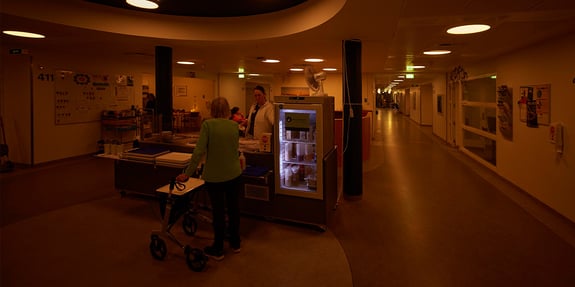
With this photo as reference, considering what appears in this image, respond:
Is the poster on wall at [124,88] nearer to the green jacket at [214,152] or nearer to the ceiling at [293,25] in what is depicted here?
the ceiling at [293,25]

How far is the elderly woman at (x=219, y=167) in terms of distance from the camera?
118 inches

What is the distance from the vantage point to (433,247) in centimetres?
337

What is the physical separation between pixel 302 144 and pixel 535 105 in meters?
3.70

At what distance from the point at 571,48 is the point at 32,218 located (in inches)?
279

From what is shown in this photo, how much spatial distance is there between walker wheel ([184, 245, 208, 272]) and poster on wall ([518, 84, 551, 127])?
16.1ft

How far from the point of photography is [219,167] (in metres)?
3.02

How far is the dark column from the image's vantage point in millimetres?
5973

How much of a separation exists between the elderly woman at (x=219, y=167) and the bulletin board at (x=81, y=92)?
6053 millimetres

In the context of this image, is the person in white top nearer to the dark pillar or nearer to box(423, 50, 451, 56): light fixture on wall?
the dark pillar


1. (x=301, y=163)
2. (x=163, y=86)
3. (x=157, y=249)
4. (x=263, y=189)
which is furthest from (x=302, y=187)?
(x=163, y=86)

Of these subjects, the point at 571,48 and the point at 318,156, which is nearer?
the point at 318,156

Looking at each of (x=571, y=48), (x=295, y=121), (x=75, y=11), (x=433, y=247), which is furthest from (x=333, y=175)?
(x=75, y=11)

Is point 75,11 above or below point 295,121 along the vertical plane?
above

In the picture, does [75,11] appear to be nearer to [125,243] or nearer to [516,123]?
[125,243]
